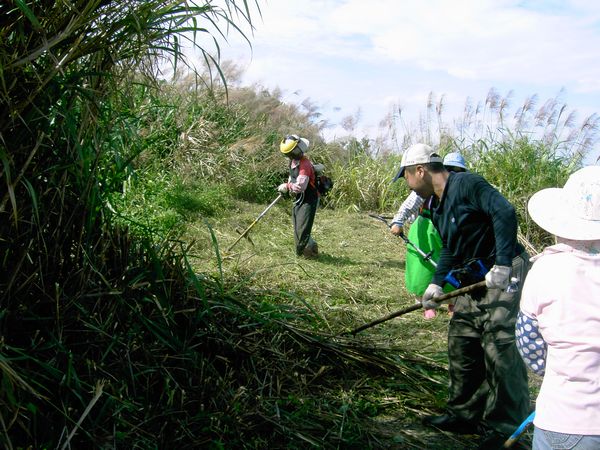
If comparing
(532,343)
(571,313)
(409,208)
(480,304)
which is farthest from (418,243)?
(571,313)

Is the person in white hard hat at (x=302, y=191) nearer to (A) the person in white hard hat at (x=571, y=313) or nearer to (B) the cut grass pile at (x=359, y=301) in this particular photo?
(B) the cut grass pile at (x=359, y=301)

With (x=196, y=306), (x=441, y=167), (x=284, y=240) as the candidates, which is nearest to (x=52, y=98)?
(x=196, y=306)

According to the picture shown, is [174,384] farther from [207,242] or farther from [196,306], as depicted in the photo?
[207,242]

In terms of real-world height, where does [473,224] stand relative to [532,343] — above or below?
below

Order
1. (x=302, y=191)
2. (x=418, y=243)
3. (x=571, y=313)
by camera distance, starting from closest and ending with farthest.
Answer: (x=571, y=313) < (x=418, y=243) < (x=302, y=191)

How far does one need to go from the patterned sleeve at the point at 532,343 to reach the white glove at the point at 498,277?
1256mm

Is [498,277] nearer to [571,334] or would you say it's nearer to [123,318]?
[571,334]

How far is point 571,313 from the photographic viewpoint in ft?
8.69

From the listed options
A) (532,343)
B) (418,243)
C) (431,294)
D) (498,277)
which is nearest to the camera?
(532,343)

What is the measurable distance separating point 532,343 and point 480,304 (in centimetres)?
164

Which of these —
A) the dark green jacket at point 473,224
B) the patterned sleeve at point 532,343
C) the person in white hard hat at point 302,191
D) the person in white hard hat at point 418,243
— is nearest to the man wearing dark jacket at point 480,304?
the dark green jacket at point 473,224

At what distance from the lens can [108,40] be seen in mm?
3393

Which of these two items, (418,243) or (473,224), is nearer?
(473,224)

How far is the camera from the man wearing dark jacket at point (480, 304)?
4.23 metres
